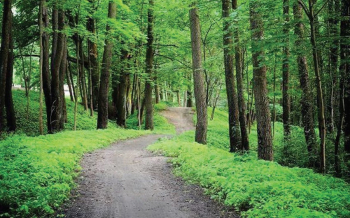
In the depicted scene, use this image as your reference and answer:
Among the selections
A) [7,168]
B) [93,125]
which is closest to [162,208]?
[7,168]

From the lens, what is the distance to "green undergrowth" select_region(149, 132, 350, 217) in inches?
202

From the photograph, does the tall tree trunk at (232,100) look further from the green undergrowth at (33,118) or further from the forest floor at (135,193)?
the green undergrowth at (33,118)

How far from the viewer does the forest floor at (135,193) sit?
19.1 ft

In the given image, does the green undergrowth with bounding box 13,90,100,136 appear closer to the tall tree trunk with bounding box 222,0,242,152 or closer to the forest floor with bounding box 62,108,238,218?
the forest floor with bounding box 62,108,238,218

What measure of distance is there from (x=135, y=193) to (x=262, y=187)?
308 centimetres

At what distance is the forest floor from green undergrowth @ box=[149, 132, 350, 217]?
373 mm

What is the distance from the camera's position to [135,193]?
276 inches

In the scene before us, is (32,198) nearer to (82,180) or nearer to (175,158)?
(82,180)

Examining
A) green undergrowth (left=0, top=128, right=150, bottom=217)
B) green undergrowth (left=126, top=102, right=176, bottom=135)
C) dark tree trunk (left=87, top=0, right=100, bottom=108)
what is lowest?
green undergrowth (left=126, top=102, right=176, bottom=135)

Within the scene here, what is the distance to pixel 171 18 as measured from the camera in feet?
68.9

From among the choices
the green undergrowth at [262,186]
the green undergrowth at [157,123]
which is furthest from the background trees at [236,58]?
the green undergrowth at [157,123]

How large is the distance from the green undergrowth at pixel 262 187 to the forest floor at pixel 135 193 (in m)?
0.37

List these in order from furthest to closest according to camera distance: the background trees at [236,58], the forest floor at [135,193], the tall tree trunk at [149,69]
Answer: the tall tree trunk at [149,69]
the background trees at [236,58]
the forest floor at [135,193]

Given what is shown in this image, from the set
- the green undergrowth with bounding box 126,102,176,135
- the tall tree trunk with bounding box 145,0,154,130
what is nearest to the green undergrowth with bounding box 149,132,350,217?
the tall tree trunk with bounding box 145,0,154,130
